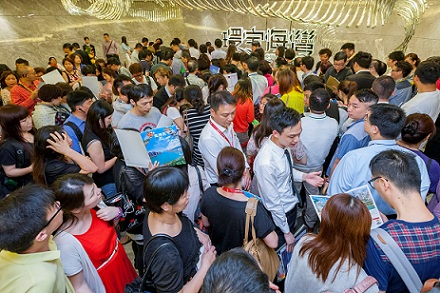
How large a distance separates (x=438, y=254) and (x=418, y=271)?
4.7 inches

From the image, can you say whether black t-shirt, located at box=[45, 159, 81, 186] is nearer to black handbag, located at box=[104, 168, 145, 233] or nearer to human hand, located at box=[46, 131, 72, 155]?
human hand, located at box=[46, 131, 72, 155]

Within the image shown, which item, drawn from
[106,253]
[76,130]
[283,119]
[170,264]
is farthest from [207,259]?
[76,130]

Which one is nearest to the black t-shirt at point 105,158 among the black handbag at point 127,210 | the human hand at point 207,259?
the black handbag at point 127,210

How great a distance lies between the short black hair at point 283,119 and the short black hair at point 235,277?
4.32ft

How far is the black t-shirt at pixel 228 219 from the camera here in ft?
5.84

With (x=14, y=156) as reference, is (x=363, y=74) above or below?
above

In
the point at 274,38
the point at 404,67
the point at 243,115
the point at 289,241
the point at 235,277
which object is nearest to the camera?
the point at 235,277

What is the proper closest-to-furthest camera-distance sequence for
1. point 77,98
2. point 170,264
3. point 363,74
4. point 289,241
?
point 170,264 → point 289,241 → point 77,98 → point 363,74

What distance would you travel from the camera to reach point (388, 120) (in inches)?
81.7

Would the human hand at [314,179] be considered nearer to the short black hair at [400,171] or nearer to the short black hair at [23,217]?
the short black hair at [400,171]

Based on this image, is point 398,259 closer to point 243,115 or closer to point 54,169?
point 54,169

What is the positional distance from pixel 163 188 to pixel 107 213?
0.58 m

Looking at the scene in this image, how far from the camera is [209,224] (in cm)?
203

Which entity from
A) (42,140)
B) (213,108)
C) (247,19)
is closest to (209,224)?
(213,108)
